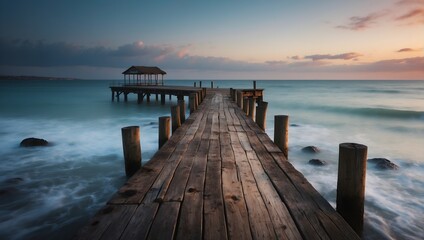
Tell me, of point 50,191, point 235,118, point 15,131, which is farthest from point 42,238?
point 15,131

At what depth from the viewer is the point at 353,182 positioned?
290 centimetres

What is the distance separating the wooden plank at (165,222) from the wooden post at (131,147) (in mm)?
2407

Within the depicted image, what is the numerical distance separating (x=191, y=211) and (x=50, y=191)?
5842mm

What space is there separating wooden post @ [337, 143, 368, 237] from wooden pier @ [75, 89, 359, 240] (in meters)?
0.29

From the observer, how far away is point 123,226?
234cm

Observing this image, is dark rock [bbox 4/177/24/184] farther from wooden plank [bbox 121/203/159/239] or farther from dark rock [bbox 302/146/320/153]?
dark rock [bbox 302/146/320/153]

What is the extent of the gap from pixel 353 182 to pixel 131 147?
11.6ft

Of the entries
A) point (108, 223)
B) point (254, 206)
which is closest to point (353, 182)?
point (254, 206)

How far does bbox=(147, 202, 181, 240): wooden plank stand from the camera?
222 centimetres

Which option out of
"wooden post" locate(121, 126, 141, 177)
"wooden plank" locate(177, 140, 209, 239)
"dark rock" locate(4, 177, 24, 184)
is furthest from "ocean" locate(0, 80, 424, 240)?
"wooden plank" locate(177, 140, 209, 239)

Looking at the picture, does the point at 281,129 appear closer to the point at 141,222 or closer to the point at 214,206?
the point at 214,206

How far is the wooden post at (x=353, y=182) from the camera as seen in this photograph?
9.43 ft

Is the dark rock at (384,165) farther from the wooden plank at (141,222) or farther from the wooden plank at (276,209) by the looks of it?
the wooden plank at (141,222)

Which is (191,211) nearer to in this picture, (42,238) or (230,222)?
(230,222)
